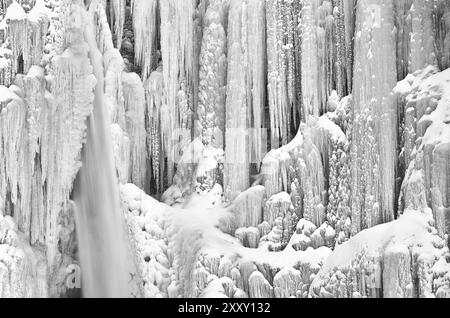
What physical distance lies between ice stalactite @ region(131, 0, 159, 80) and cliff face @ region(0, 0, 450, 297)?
2cm

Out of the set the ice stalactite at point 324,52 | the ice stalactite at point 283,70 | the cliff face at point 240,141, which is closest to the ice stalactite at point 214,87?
the cliff face at point 240,141

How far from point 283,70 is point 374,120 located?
1.70 metres

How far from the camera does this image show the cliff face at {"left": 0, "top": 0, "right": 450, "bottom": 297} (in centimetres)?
1271

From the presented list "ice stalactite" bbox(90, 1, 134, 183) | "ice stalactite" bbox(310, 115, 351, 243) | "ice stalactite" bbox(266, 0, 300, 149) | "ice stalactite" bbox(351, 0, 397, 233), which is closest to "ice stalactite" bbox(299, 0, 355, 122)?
"ice stalactite" bbox(266, 0, 300, 149)

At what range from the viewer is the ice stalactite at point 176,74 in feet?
47.5

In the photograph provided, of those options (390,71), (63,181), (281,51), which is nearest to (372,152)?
(390,71)

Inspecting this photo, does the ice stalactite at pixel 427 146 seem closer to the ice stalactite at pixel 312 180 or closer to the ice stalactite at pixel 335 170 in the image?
the ice stalactite at pixel 335 170

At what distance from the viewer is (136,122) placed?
47.0ft

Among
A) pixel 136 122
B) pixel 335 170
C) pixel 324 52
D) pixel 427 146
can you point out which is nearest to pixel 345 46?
pixel 324 52

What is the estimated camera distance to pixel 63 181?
13.4 metres

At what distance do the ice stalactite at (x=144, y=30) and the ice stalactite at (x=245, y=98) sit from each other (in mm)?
1220

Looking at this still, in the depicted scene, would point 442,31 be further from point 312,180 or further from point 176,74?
point 176,74

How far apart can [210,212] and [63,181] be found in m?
2.10
